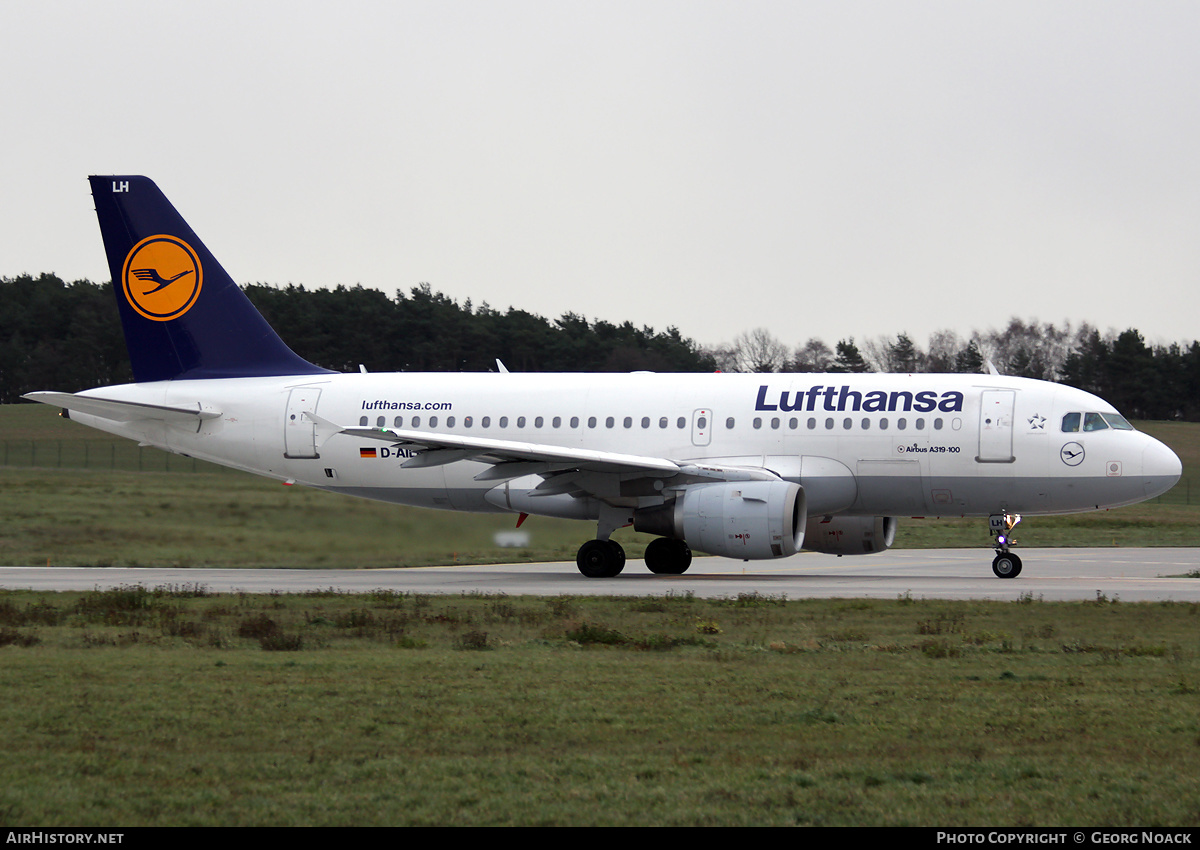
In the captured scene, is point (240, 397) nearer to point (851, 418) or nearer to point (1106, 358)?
point (851, 418)

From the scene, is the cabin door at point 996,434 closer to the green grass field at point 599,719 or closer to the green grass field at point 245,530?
the green grass field at point 599,719

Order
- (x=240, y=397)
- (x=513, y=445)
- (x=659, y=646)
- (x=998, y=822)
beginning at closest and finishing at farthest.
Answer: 1. (x=998, y=822)
2. (x=659, y=646)
3. (x=513, y=445)
4. (x=240, y=397)

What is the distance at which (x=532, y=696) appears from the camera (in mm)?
11750

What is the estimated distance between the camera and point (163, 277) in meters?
30.5

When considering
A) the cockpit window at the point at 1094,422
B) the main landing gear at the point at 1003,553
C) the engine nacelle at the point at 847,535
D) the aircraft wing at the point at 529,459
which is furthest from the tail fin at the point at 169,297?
the cockpit window at the point at 1094,422

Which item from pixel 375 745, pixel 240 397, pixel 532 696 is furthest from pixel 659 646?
pixel 240 397

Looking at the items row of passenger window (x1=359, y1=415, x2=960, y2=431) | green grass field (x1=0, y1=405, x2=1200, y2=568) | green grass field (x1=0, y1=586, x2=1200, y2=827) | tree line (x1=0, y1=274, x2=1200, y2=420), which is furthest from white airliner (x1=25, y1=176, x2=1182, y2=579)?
tree line (x1=0, y1=274, x2=1200, y2=420)

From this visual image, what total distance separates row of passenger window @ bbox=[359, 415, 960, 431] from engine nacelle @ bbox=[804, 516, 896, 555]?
2386mm

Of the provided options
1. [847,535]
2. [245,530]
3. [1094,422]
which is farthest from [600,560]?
[1094,422]

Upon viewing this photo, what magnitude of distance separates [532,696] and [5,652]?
6.11m

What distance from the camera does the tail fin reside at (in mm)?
30391

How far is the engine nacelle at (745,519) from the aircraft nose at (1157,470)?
21.0 ft

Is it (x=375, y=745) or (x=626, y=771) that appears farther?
(x=375, y=745)

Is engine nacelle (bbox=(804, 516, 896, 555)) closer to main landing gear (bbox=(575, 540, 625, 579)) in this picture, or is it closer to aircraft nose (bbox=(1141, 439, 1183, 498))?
main landing gear (bbox=(575, 540, 625, 579))
